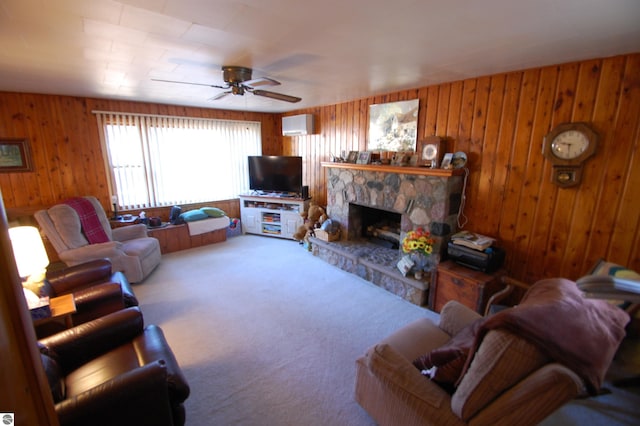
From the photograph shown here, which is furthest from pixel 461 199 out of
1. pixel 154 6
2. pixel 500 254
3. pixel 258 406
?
pixel 154 6

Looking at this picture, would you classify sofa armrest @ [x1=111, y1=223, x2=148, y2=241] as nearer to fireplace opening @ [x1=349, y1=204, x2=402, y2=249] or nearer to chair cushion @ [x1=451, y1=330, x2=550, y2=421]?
fireplace opening @ [x1=349, y1=204, x2=402, y2=249]

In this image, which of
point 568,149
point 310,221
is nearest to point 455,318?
point 568,149

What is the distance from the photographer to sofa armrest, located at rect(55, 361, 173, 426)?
1175 mm

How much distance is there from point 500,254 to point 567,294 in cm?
171

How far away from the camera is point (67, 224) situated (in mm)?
3195

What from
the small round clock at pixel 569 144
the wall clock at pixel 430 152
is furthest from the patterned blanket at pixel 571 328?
the wall clock at pixel 430 152

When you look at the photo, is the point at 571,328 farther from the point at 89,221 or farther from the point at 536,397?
the point at 89,221

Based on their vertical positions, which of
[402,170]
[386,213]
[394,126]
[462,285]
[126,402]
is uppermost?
[394,126]

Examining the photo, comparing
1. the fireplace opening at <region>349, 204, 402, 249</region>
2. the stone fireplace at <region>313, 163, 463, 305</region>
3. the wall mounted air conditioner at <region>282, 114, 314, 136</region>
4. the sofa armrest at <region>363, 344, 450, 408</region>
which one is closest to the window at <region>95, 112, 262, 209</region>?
the wall mounted air conditioner at <region>282, 114, 314, 136</region>

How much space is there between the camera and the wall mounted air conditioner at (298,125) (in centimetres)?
492

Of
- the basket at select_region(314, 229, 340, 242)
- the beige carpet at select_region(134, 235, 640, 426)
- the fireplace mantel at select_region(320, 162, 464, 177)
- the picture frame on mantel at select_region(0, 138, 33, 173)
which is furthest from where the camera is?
the basket at select_region(314, 229, 340, 242)

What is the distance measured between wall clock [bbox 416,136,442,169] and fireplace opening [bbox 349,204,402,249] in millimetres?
1118

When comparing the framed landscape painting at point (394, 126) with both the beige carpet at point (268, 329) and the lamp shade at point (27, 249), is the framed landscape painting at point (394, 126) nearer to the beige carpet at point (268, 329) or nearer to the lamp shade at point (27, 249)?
the beige carpet at point (268, 329)

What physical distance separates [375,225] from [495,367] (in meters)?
3.30
